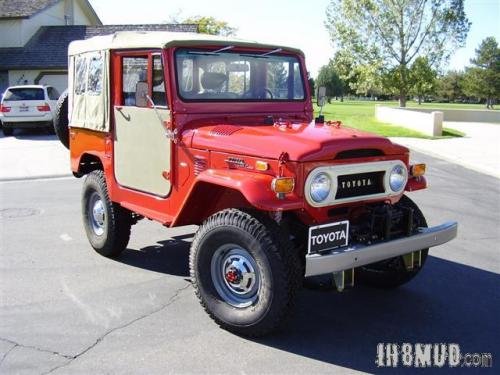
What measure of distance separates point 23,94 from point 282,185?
1720cm

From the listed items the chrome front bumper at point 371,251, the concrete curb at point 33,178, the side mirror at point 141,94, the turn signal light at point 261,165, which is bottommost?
the concrete curb at point 33,178

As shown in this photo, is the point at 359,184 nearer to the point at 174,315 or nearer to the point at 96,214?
the point at 174,315

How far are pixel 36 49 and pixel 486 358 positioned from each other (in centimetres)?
2814

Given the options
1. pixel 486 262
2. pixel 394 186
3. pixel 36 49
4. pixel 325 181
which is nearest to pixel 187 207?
pixel 325 181

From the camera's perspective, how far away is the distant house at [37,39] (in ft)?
87.8

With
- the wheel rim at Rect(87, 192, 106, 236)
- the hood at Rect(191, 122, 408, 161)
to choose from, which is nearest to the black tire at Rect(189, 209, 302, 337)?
the hood at Rect(191, 122, 408, 161)

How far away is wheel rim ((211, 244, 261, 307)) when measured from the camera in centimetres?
402

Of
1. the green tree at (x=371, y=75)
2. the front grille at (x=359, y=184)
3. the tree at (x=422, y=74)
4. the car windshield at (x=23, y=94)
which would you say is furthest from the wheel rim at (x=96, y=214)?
the tree at (x=422, y=74)

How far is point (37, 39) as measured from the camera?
28.6m

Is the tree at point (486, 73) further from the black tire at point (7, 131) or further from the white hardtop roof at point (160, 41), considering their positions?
the white hardtop roof at point (160, 41)

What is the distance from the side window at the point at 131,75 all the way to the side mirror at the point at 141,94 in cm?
20

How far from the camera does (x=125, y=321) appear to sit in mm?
4305

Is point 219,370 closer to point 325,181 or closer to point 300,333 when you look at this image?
point 300,333

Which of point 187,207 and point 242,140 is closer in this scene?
point 242,140
